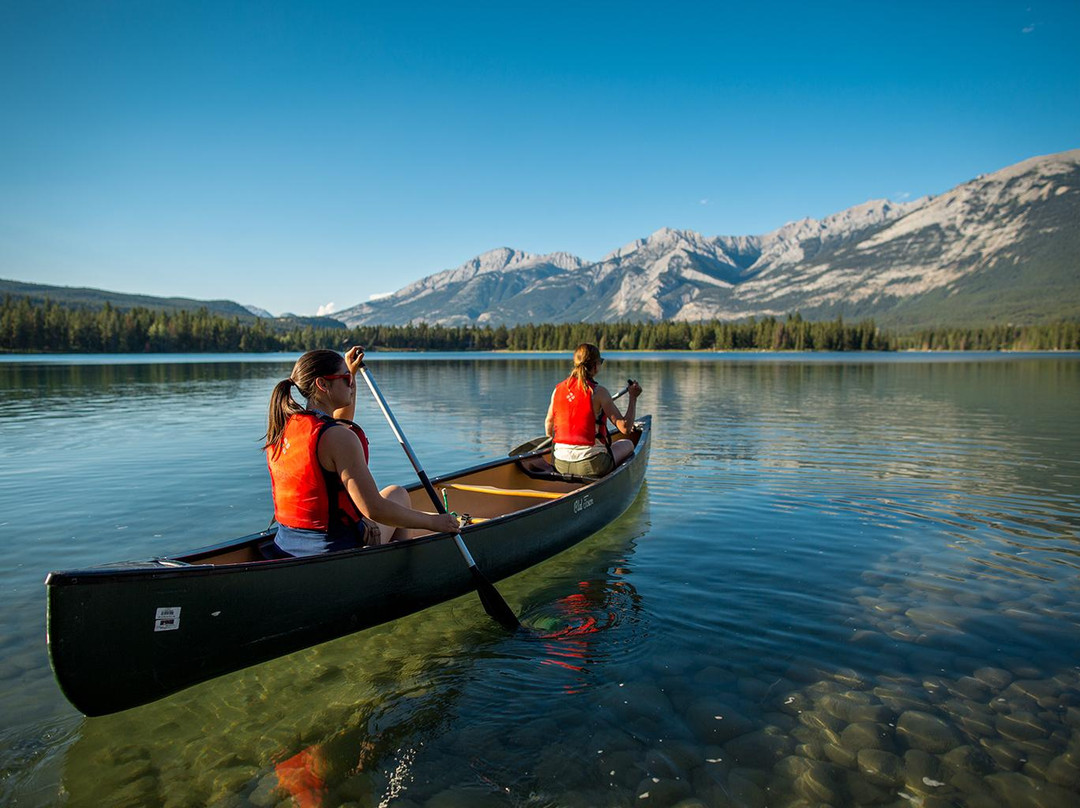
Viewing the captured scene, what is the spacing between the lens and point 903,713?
523 centimetres

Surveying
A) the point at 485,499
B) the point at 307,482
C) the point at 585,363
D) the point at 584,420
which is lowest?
the point at 485,499

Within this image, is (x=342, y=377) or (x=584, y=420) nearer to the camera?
(x=342, y=377)

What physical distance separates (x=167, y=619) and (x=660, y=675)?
407 cm

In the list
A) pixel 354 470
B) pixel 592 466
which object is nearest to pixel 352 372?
pixel 354 470

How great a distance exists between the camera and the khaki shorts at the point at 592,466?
35.9 feet

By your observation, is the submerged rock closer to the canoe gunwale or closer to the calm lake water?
the calm lake water

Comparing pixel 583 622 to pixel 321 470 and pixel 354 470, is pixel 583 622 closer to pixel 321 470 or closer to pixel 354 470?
pixel 354 470

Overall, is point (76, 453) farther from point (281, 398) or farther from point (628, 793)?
point (628, 793)

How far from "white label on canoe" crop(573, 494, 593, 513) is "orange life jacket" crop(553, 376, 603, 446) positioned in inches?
59.3

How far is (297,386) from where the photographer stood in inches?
228

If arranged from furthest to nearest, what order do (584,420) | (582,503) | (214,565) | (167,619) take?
(584,420) < (582,503) < (214,565) < (167,619)

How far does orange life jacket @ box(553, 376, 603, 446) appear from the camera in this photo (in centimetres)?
1064

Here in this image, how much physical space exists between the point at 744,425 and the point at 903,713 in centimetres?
1873

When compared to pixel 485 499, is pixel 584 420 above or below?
above
